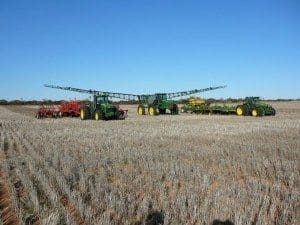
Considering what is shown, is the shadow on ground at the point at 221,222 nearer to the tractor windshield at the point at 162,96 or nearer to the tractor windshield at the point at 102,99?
the tractor windshield at the point at 102,99

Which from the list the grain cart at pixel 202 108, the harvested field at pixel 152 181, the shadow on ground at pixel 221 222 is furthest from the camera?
the grain cart at pixel 202 108

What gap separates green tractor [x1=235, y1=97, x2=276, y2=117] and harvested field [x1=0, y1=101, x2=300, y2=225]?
16.7m

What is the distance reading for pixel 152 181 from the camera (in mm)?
8836

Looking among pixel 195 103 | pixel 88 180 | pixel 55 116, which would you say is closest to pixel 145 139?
pixel 88 180

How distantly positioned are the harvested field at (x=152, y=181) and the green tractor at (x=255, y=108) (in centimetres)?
1669

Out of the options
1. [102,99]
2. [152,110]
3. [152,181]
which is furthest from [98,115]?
[152,181]

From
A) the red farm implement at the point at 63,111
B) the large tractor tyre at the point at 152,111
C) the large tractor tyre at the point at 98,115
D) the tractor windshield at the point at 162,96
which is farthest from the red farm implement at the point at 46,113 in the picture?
the tractor windshield at the point at 162,96

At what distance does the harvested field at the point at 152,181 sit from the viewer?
648 centimetres

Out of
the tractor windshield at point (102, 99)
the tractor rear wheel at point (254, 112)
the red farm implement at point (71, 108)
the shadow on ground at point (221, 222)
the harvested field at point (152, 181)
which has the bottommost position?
the shadow on ground at point (221, 222)

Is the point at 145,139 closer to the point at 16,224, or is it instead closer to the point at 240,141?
the point at 240,141

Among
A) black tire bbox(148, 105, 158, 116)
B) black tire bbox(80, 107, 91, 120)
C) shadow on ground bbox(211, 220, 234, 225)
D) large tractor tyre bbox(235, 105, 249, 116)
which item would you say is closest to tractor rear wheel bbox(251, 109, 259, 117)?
large tractor tyre bbox(235, 105, 249, 116)

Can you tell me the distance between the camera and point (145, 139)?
1631 centimetres

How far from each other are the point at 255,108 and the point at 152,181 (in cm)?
→ 2448

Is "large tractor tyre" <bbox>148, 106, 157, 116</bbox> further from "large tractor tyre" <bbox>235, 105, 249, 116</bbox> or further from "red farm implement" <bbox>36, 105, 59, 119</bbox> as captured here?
"red farm implement" <bbox>36, 105, 59, 119</bbox>
